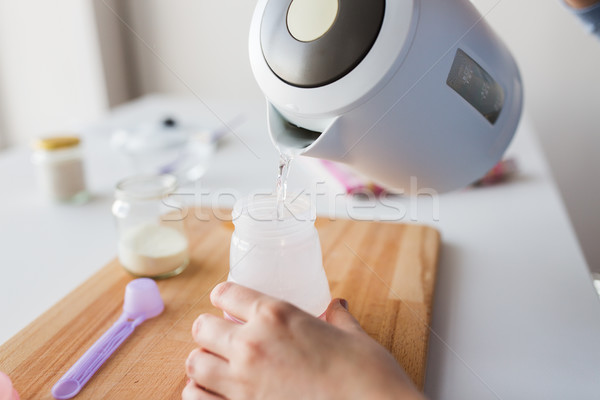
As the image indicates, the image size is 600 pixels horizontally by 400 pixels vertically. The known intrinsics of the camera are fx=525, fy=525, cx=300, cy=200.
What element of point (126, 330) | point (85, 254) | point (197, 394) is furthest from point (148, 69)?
point (197, 394)

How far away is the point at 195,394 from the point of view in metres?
0.47

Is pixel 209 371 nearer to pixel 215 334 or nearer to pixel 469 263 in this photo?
pixel 215 334

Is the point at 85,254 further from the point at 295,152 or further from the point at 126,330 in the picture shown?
the point at 295,152

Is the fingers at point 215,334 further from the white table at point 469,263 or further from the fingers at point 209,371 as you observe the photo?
the white table at point 469,263

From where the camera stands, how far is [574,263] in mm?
729

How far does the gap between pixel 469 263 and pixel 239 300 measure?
15.7 inches

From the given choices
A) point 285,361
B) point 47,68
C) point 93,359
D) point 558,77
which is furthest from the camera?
point 47,68

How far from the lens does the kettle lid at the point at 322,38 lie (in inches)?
19.0

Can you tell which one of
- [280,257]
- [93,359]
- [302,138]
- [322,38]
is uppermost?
[322,38]

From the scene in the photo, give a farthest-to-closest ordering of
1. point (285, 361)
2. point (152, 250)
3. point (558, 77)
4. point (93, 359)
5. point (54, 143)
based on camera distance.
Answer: point (558, 77)
point (54, 143)
point (152, 250)
point (93, 359)
point (285, 361)

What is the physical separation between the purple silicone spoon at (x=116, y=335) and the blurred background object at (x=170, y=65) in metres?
1.39

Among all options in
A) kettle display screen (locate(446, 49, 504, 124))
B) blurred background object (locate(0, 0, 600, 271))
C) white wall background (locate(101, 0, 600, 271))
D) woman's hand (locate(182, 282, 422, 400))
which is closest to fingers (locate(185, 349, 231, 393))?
woman's hand (locate(182, 282, 422, 400))

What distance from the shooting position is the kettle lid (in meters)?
0.48

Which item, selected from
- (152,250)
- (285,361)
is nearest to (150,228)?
(152,250)
